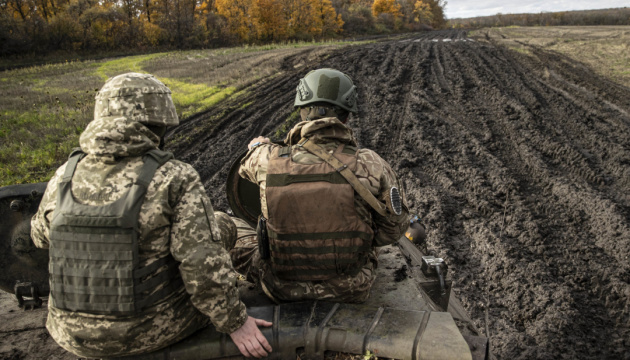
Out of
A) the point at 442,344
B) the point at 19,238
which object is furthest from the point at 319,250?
the point at 19,238

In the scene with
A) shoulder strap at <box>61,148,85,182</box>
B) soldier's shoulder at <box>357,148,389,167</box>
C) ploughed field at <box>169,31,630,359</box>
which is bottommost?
ploughed field at <box>169,31,630,359</box>

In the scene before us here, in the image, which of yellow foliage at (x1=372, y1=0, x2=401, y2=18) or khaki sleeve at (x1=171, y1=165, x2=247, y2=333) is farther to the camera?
yellow foliage at (x1=372, y1=0, x2=401, y2=18)

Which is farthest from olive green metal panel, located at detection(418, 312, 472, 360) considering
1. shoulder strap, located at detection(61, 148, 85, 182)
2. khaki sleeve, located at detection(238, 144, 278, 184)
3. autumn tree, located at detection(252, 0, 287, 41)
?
autumn tree, located at detection(252, 0, 287, 41)

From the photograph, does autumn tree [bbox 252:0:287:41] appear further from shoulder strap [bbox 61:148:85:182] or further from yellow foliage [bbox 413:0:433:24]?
shoulder strap [bbox 61:148:85:182]

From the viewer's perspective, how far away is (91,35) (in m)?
36.9

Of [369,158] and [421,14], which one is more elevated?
[421,14]

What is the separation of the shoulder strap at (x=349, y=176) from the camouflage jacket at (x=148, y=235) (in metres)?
0.81

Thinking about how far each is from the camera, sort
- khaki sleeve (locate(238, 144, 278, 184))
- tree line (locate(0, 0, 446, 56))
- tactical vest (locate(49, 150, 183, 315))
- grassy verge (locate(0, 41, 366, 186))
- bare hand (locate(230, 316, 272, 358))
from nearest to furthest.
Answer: tactical vest (locate(49, 150, 183, 315))
bare hand (locate(230, 316, 272, 358))
khaki sleeve (locate(238, 144, 278, 184))
grassy verge (locate(0, 41, 366, 186))
tree line (locate(0, 0, 446, 56))

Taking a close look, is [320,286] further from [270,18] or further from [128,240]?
[270,18]

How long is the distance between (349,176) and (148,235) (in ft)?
3.88

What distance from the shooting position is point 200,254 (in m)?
2.20

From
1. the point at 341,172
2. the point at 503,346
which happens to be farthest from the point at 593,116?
the point at 341,172

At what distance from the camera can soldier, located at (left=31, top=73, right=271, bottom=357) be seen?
211 cm

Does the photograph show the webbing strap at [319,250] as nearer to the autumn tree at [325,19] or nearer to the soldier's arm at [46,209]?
the soldier's arm at [46,209]
